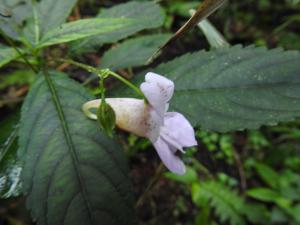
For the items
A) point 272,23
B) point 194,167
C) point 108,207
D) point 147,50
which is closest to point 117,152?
point 108,207

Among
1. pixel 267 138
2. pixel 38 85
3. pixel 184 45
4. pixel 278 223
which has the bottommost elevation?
pixel 278 223

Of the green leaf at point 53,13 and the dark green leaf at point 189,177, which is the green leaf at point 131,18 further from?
the dark green leaf at point 189,177

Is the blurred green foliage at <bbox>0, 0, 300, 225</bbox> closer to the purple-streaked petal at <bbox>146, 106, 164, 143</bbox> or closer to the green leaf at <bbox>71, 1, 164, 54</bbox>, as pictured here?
the green leaf at <bbox>71, 1, 164, 54</bbox>

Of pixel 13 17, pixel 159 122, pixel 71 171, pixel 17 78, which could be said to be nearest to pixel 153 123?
pixel 159 122

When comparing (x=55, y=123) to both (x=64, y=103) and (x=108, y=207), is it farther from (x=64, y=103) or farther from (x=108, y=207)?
(x=108, y=207)

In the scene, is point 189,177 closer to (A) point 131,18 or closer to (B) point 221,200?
(B) point 221,200
